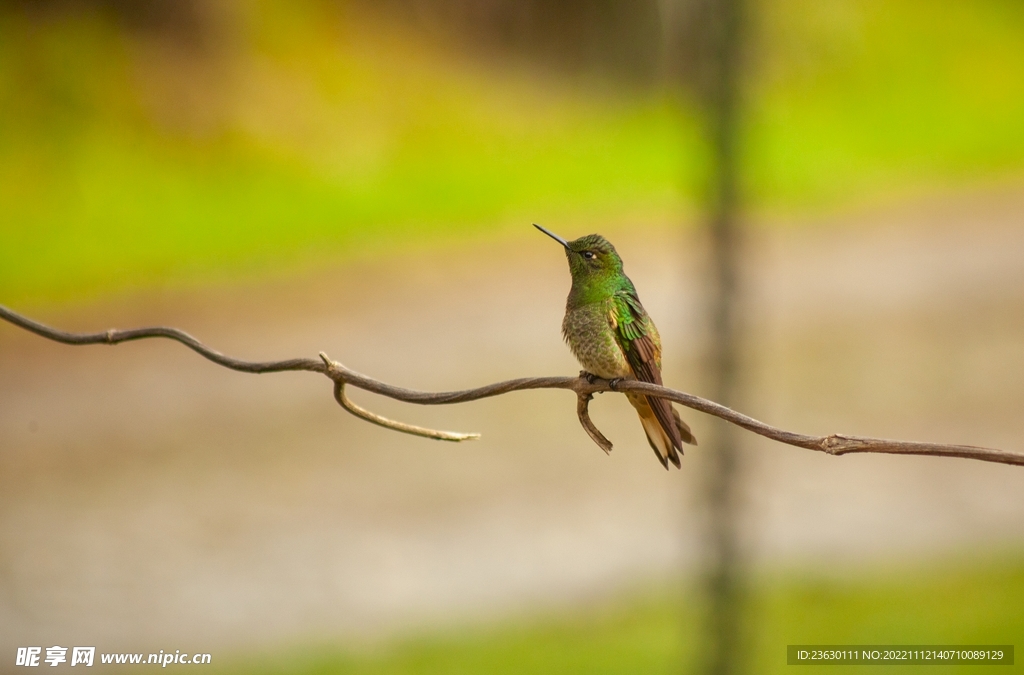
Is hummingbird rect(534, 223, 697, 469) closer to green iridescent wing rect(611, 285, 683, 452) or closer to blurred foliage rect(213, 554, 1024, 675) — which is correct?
green iridescent wing rect(611, 285, 683, 452)

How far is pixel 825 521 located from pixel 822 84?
11705 mm

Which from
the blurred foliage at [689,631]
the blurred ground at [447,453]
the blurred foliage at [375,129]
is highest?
the blurred foliage at [375,129]

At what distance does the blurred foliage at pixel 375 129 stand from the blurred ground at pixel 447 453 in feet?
3.86

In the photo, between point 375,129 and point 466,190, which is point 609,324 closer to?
point 466,190

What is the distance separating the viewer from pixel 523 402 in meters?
10.4

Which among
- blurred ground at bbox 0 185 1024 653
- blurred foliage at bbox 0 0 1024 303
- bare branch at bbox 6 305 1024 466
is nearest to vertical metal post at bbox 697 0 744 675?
blurred ground at bbox 0 185 1024 653

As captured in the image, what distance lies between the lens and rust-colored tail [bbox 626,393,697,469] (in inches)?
112

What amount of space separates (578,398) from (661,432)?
26.0 inches

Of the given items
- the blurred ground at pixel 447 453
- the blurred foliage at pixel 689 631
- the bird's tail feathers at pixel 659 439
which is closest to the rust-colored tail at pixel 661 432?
the bird's tail feathers at pixel 659 439

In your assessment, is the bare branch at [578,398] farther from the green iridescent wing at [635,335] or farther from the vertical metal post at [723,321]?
the vertical metal post at [723,321]

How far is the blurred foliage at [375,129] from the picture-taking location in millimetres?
13508

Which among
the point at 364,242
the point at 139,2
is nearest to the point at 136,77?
the point at 139,2

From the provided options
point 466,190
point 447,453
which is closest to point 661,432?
point 447,453

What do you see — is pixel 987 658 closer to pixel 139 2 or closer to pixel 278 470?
pixel 278 470
